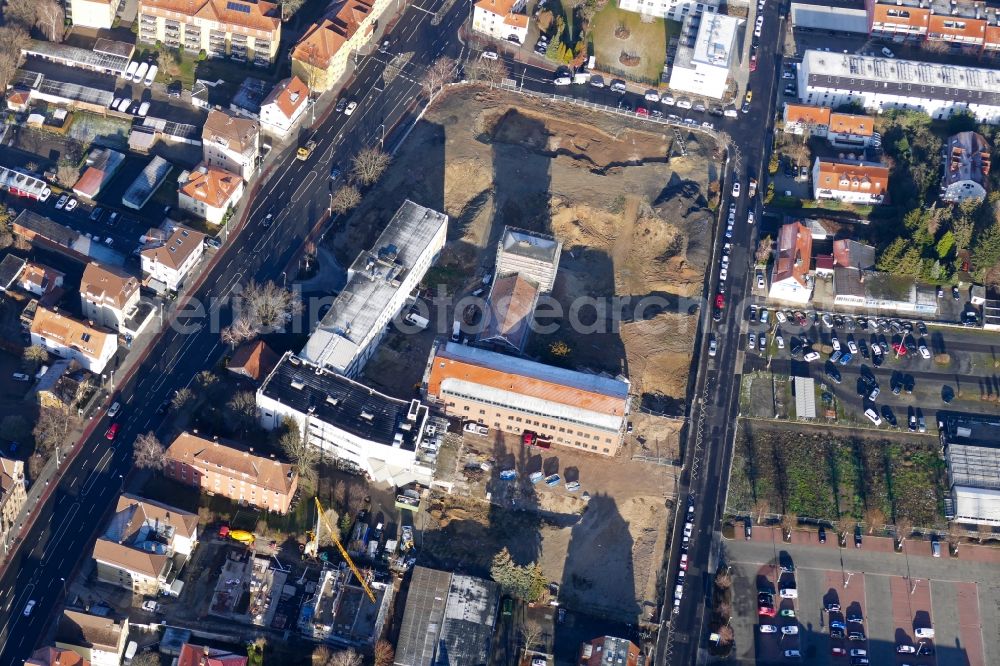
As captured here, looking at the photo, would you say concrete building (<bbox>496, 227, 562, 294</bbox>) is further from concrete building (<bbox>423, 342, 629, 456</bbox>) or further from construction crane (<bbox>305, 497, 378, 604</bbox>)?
construction crane (<bbox>305, 497, 378, 604</bbox>)

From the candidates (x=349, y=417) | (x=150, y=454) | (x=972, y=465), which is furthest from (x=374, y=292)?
(x=972, y=465)

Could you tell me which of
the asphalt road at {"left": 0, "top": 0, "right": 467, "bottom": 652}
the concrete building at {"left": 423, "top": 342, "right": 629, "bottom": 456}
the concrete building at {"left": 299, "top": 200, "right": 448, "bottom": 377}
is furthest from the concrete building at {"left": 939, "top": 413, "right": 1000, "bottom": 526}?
the asphalt road at {"left": 0, "top": 0, "right": 467, "bottom": 652}

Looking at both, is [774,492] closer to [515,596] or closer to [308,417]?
[515,596]

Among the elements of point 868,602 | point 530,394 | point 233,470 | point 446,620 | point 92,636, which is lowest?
point 92,636

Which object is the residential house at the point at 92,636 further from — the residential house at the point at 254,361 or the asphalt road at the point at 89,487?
the residential house at the point at 254,361

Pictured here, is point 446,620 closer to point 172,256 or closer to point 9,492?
point 9,492
